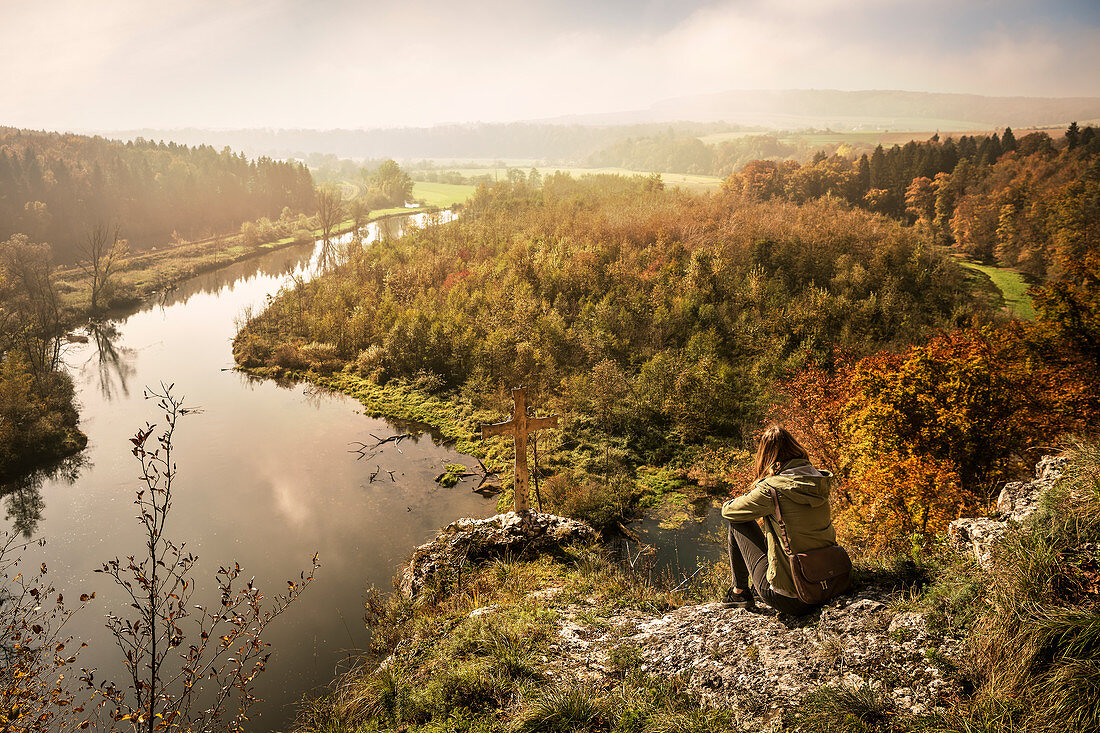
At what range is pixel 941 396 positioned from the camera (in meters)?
10.2

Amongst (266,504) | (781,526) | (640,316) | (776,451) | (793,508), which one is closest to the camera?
(793,508)

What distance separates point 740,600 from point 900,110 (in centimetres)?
10489

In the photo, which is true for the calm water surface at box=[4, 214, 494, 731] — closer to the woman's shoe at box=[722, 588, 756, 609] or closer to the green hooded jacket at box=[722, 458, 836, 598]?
the woman's shoe at box=[722, 588, 756, 609]

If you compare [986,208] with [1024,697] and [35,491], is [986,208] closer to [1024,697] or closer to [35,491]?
[1024,697]

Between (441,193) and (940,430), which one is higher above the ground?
(441,193)

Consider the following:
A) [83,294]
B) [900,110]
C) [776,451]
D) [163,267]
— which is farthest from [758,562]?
[900,110]

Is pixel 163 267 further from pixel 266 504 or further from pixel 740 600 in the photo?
pixel 740 600

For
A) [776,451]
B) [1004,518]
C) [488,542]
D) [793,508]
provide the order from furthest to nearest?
1. [488,542]
2. [1004,518]
3. [776,451]
4. [793,508]

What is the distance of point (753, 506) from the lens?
187 inches

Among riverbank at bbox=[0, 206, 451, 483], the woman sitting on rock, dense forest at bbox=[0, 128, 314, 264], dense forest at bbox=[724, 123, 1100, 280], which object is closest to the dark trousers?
the woman sitting on rock

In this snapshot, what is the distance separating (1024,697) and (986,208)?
35.0m

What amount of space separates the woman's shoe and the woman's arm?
1412 mm

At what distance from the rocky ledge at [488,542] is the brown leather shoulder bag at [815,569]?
20.5 ft

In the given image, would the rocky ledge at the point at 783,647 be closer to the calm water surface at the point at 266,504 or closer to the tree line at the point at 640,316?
the calm water surface at the point at 266,504
